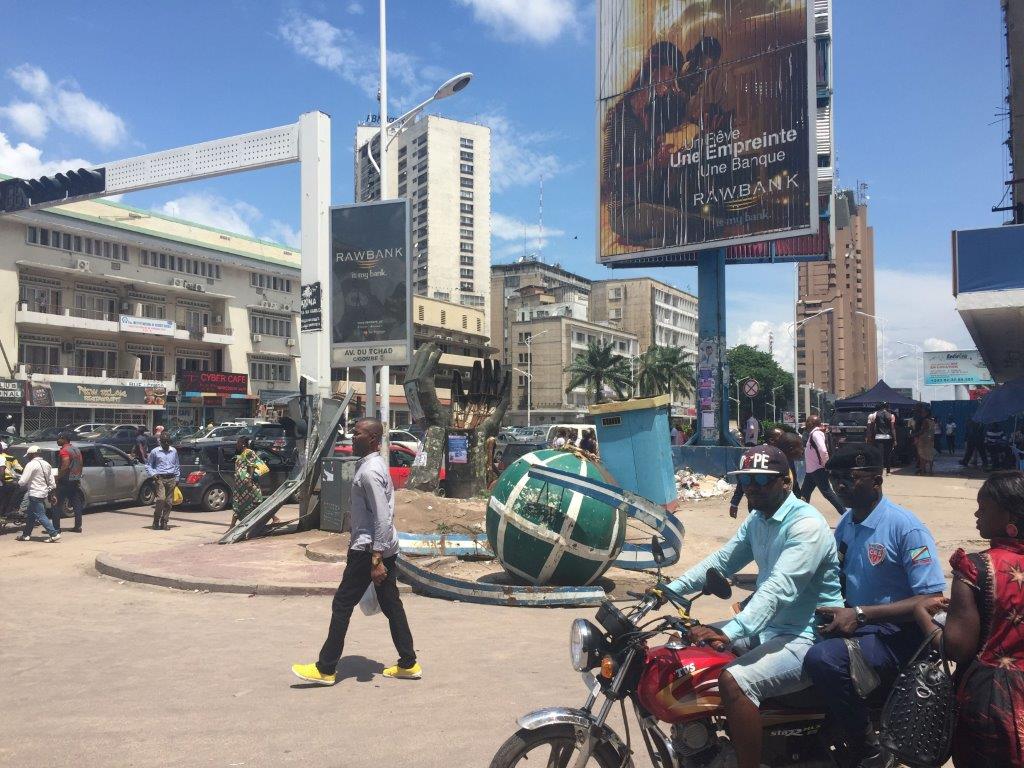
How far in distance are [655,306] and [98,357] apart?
73.5 meters

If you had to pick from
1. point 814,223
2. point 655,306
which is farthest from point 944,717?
point 655,306

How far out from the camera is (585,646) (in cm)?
319

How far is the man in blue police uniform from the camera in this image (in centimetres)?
321

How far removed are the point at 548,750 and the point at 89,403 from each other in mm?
49718

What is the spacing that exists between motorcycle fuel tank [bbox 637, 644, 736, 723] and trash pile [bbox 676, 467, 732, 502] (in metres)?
16.3

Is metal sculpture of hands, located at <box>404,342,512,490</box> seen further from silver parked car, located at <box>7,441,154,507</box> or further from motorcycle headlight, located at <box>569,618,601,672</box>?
motorcycle headlight, located at <box>569,618,601,672</box>

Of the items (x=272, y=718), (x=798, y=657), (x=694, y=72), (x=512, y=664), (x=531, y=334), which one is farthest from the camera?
(x=531, y=334)

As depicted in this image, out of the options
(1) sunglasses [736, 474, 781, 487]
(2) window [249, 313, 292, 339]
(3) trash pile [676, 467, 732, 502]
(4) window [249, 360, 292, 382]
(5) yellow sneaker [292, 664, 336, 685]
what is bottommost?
(3) trash pile [676, 467, 732, 502]

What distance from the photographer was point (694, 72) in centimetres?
2519

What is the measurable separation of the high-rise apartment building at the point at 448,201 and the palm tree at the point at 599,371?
26102 millimetres

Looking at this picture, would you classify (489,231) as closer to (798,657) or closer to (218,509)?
(218,509)

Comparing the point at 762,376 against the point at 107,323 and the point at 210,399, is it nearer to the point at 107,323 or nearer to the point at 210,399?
the point at 210,399

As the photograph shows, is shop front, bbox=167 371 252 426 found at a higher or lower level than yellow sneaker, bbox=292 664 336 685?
higher

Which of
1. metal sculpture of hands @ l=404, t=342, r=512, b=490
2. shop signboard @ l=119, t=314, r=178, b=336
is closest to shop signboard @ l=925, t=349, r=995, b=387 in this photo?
shop signboard @ l=119, t=314, r=178, b=336
